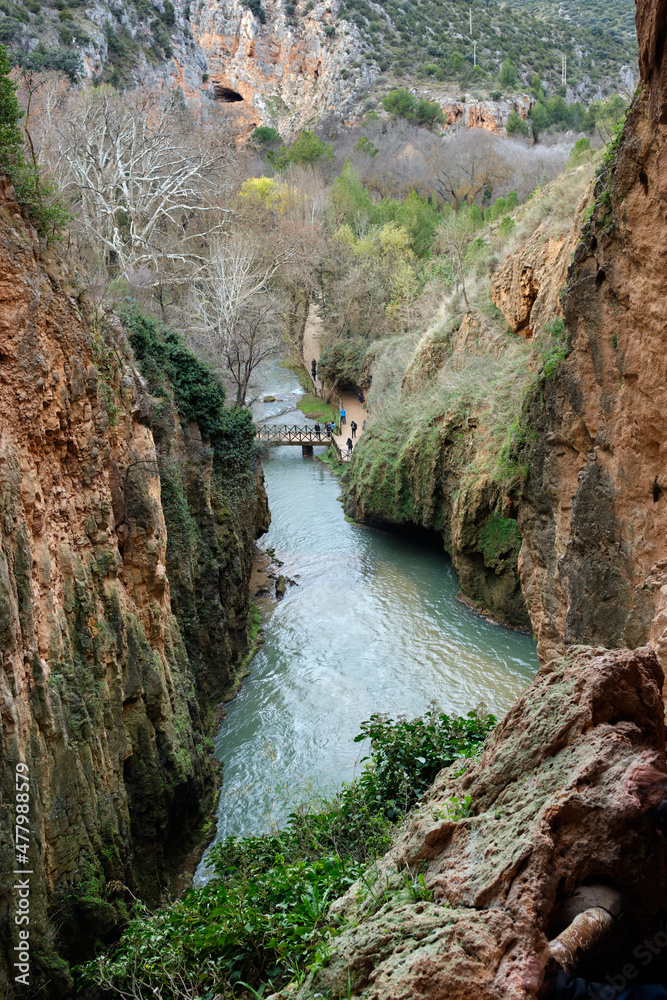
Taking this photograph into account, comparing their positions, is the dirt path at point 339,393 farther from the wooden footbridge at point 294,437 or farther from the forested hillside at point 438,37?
the forested hillside at point 438,37

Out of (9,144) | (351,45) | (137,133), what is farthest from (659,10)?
(351,45)

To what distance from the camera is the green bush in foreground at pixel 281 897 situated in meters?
5.49

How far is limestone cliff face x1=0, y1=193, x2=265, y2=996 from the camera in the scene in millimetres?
7434

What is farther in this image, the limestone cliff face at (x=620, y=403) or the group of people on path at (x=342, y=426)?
the group of people on path at (x=342, y=426)

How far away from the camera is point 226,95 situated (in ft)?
259

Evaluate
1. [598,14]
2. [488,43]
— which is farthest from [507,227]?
[598,14]

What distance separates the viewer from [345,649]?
19.0 meters

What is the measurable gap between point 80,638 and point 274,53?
88.7 meters

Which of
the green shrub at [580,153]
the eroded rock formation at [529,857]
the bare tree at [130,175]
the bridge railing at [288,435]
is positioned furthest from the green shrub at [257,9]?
the eroded rock formation at [529,857]

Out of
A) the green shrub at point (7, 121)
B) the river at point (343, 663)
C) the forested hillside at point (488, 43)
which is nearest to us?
the green shrub at point (7, 121)

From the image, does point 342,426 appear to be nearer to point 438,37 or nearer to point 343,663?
point 343,663

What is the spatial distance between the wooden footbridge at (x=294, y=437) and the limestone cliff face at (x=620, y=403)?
26.8 meters

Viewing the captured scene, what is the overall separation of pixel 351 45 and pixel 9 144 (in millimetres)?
81496

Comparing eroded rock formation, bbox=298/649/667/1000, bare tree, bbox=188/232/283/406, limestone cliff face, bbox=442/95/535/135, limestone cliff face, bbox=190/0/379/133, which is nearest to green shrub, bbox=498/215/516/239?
bare tree, bbox=188/232/283/406
